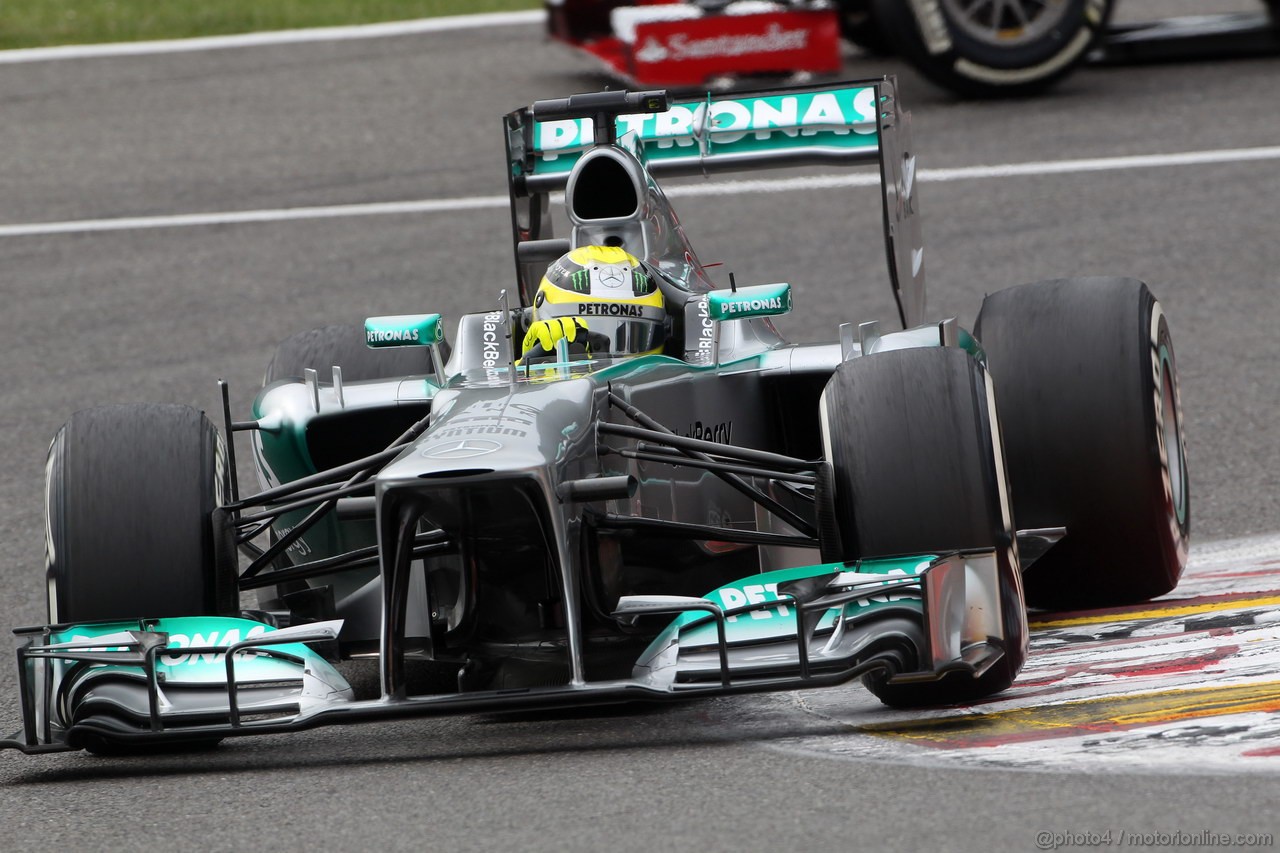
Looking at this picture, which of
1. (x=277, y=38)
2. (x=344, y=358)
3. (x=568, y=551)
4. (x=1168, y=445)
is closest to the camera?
(x=568, y=551)

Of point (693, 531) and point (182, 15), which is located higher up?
point (182, 15)

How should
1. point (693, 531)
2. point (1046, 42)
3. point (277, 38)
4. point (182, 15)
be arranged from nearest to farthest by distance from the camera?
point (693, 531)
point (1046, 42)
point (277, 38)
point (182, 15)

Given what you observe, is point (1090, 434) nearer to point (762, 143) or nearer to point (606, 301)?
point (606, 301)

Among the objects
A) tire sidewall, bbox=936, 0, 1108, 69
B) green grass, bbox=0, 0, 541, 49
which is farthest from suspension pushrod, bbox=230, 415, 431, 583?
green grass, bbox=0, 0, 541, 49

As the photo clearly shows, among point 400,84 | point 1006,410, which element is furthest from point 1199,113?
point 1006,410

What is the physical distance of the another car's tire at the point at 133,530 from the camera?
532 cm

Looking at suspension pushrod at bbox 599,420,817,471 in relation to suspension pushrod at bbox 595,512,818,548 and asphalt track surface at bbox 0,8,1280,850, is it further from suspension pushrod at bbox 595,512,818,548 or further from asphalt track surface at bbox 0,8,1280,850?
asphalt track surface at bbox 0,8,1280,850

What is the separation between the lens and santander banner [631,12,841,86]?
1384 cm

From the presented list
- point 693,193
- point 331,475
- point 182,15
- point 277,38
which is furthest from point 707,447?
point 182,15

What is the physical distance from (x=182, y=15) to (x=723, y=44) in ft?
20.0

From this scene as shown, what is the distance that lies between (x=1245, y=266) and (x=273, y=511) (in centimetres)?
713

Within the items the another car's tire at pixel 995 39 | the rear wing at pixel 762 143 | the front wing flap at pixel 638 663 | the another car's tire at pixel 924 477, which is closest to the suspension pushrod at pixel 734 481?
the another car's tire at pixel 924 477

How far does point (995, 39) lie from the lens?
13625 millimetres

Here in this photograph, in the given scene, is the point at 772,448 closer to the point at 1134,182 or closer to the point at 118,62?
the point at 1134,182
